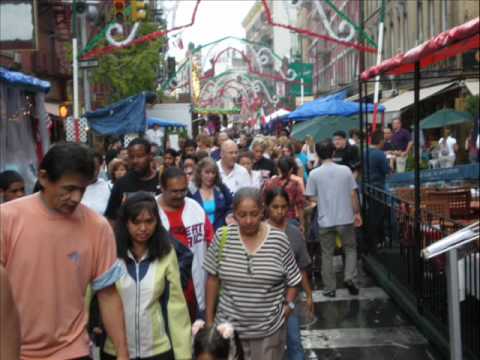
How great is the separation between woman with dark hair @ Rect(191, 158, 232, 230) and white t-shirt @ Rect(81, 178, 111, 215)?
0.81m

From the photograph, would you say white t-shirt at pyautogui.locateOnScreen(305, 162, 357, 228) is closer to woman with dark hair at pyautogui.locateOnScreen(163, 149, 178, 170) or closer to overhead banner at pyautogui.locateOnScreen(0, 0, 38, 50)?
woman with dark hair at pyautogui.locateOnScreen(163, 149, 178, 170)

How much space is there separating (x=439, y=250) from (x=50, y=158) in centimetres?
216

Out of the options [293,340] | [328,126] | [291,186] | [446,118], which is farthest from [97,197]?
[446,118]

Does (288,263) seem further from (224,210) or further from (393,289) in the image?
(393,289)

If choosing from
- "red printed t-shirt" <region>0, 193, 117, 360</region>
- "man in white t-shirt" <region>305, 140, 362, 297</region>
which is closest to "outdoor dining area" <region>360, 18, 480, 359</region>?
"man in white t-shirt" <region>305, 140, 362, 297</region>

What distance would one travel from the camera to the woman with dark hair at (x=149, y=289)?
452cm

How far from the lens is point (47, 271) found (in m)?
3.78

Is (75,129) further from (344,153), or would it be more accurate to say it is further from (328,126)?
(328,126)

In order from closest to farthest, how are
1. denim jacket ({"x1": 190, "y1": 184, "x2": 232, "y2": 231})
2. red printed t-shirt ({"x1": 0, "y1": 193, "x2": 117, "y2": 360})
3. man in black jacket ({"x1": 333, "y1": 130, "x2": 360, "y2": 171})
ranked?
1. red printed t-shirt ({"x1": 0, "y1": 193, "x2": 117, "y2": 360})
2. denim jacket ({"x1": 190, "y1": 184, "x2": 232, "y2": 231})
3. man in black jacket ({"x1": 333, "y1": 130, "x2": 360, "y2": 171})

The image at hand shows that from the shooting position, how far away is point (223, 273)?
5.29m

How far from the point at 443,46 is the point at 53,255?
3.71 meters

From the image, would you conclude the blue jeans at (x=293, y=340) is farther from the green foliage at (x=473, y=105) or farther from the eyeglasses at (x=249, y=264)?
the green foliage at (x=473, y=105)

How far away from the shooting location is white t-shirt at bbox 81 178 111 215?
23.6 feet

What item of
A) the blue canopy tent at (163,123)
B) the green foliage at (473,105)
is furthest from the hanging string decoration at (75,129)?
the green foliage at (473,105)
